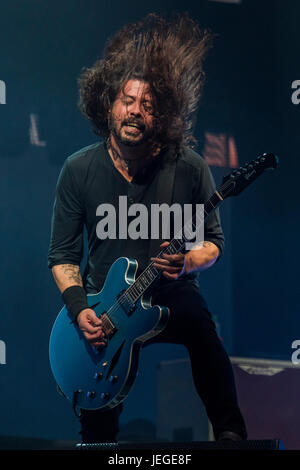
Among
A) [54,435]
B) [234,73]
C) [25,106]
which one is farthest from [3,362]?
[234,73]

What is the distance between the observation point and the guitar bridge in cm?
261

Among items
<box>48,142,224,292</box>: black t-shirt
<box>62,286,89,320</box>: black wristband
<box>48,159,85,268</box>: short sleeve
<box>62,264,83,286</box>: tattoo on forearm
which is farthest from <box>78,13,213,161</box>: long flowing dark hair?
<box>62,286,89,320</box>: black wristband

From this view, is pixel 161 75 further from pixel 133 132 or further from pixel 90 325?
pixel 90 325

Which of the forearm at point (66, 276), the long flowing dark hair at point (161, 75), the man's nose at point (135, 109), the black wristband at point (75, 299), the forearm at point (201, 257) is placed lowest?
the black wristband at point (75, 299)

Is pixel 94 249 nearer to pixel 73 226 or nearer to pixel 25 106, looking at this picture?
pixel 73 226

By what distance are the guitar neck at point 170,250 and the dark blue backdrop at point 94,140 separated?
4.30 ft

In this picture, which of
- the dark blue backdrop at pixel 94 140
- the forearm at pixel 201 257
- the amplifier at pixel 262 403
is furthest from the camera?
the dark blue backdrop at pixel 94 140

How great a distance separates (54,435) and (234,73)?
2.51 m

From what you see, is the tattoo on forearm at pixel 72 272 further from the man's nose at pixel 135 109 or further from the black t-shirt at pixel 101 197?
the man's nose at pixel 135 109

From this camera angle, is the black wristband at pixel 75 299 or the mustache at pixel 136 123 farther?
the mustache at pixel 136 123

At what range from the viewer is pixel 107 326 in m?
2.63

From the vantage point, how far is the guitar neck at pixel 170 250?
2503 millimetres

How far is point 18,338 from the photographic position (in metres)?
3.72

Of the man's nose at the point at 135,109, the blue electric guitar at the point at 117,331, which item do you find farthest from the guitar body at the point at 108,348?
the man's nose at the point at 135,109
